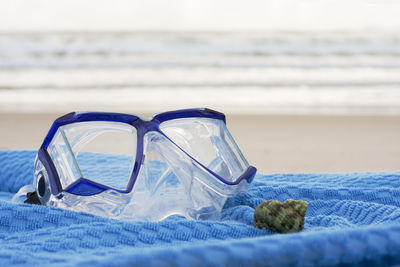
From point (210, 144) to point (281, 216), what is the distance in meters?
0.24

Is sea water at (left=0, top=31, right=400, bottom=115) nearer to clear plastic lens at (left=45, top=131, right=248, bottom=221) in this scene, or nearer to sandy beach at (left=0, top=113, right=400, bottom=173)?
sandy beach at (left=0, top=113, right=400, bottom=173)

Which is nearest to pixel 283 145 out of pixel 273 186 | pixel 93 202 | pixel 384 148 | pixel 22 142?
pixel 384 148

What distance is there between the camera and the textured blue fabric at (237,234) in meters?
0.45

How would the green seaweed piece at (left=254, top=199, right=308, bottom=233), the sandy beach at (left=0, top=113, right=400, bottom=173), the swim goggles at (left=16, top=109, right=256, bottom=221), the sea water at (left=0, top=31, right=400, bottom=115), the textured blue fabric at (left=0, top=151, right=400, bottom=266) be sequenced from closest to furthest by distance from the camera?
the textured blue fabric at (left=0, top=151, right=400, bottom=266)
the green seaweed piece at (left=254, top=199, right=308, bottom=233)
the swim goggles at (left=16, top=109, right=256, bottom=221)
the sandy beach at (left=0, top=113, right=400, bottom=173)
the sea water at (left=0, top=31, right=400, bottom=115)

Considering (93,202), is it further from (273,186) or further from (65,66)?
(65,66)

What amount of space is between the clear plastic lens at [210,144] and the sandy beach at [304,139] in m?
1.01

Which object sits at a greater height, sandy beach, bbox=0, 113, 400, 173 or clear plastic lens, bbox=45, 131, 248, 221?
clear plastic lens, bbox=45, 131, 248, 221

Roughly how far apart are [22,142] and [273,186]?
1676mm

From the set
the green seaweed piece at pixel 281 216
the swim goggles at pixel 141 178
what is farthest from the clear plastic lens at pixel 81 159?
the green seaweed piece at pixel 281 216

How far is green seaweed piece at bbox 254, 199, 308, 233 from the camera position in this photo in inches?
23.9

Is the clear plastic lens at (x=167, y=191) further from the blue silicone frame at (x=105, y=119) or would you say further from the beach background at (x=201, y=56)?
the beach background at (x=201, y=56)

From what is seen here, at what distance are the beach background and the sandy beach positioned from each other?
299mm

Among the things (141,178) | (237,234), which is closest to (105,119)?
(141,178)

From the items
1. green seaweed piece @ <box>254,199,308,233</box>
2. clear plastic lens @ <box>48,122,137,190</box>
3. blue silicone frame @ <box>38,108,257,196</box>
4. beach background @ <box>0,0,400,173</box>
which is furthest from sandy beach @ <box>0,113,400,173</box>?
green seaweed piece @ <box>254,199,308,233</box>
